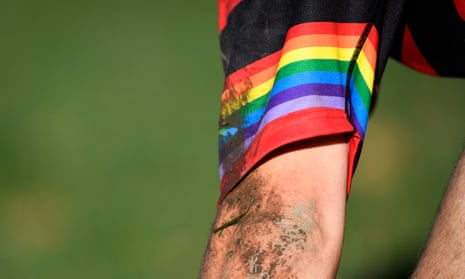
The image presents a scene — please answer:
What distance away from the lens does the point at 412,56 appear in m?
1.27

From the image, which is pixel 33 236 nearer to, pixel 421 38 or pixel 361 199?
pixel 361 199

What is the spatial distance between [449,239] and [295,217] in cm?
21

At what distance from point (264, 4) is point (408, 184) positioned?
1.36 m

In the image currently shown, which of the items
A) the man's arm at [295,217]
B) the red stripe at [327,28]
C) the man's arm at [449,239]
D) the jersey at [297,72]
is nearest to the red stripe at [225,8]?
the jersey at [297,72]

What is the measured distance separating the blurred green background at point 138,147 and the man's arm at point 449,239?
880 millimetres

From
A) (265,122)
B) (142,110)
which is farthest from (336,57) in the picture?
(142,110)

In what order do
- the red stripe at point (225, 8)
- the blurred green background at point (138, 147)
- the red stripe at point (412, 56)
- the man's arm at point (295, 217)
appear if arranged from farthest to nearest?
the blurred green background at point (138, 147) → the red stripe at point (412, 56) → the red stripe at point (225, 8) → the man's arm at point (295, 217)

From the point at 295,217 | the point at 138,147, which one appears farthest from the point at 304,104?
the point at 138,147

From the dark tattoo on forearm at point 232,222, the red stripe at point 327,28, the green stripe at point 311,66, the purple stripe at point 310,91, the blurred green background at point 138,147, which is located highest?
the red stripe at point 327,28

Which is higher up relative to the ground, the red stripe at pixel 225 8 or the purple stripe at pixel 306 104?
the red stripe at pixel 225 8

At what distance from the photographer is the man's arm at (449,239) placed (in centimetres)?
90

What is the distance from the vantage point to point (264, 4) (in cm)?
92

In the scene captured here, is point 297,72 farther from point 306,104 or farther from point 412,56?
point 412,56

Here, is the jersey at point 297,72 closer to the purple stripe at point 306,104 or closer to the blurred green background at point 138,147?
the purple stripe at point 306,104
